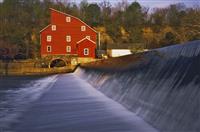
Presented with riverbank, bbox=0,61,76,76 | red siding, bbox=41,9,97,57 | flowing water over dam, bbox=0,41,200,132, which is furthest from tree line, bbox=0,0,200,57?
flowing water over dam, bbox=0,41,200,132

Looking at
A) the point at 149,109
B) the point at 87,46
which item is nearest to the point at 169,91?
the point at 149,109

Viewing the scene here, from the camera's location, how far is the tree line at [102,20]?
9003 centimetres

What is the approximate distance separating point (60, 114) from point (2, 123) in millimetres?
1753

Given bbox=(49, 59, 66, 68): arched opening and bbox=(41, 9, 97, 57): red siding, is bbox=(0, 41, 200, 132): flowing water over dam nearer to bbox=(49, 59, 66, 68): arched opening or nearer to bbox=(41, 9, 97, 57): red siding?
bbox=(49, 59, 66, 68): arched opening

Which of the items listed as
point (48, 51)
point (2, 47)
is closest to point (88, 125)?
point (48, 51)

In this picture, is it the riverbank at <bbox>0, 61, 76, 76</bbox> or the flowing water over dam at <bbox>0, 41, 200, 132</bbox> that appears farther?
the riverbank at <bbox>0, 61, 76, 76</bbox>

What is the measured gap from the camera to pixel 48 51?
7406cm

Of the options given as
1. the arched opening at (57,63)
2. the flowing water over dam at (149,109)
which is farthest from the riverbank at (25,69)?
the flowing water over dam at (149,109)

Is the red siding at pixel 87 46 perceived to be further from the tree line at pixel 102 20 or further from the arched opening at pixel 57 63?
the tree line at pixel 102 20

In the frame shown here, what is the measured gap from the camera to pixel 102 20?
114m

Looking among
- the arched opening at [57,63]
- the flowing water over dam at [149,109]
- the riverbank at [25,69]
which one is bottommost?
the riverbank at [25,69]

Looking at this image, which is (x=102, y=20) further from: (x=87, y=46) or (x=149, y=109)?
(x=149, y=109)

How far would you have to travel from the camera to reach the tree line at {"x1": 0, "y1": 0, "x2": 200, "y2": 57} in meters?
90.0

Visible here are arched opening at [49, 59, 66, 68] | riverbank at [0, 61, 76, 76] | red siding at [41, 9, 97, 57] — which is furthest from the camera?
red siding at [41, 9, 97, 57]
